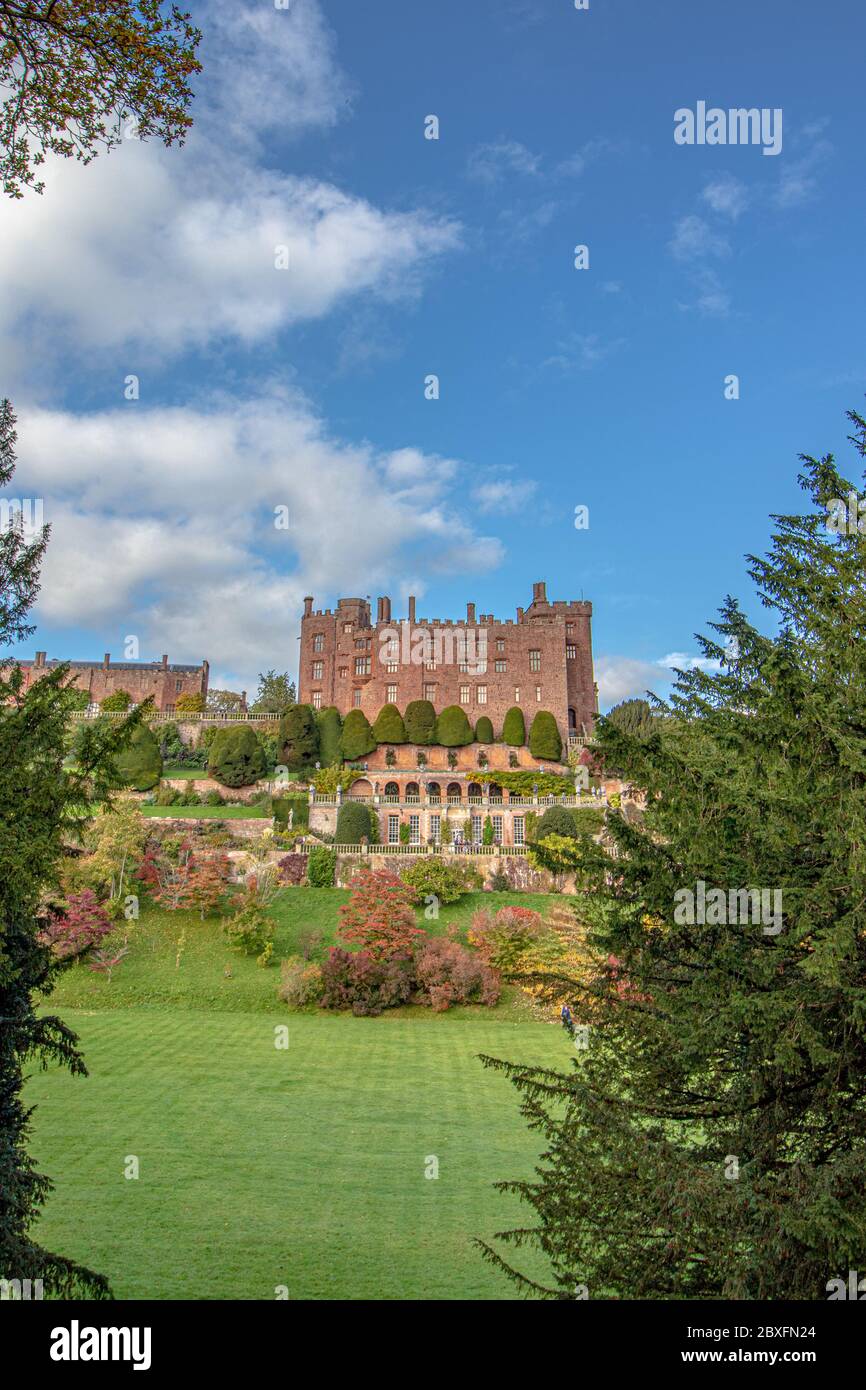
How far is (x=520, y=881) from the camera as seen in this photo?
1574 inches

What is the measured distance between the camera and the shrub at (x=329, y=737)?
188 ft

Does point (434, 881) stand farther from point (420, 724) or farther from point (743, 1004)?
point (743, 1004)

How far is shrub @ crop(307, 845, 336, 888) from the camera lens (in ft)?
129

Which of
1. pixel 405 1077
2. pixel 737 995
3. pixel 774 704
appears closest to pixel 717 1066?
pixel 737 995

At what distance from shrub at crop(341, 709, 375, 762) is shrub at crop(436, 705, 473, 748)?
4703mm

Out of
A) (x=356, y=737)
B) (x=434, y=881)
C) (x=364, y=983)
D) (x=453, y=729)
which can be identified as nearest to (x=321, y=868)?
(x=434, y=881)

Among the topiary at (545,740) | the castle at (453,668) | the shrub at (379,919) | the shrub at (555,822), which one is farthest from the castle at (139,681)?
the shrub at (379,919)

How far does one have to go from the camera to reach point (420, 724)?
195 feet

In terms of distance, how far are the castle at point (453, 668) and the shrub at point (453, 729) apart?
2.29 meters

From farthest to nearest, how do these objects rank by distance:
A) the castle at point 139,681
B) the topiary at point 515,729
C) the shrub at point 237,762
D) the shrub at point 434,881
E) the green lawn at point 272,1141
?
the castle at point 139,681
the topiary at point 515,729
the shrub at point 237,762
the shrub at point 434,881
the green lawn at point 272,1141

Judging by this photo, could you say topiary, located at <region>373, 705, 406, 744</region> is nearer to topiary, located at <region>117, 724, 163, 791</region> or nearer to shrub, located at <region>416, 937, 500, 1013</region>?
topiary, located at <region>117, 724, 163, 791</region>

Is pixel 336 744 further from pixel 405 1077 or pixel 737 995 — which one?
pixel 737 995

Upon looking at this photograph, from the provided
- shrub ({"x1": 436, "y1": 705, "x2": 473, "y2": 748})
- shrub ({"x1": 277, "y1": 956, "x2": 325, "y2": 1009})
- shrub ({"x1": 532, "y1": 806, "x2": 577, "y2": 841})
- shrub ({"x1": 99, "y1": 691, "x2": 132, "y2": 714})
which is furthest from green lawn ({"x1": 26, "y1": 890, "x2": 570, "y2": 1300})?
shrub ({"x1": 99, "y1": 691, "x2": 132, "y2": 714})

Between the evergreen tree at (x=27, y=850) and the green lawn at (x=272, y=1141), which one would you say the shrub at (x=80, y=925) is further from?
the evergreen tree at (x=27, y=850)
